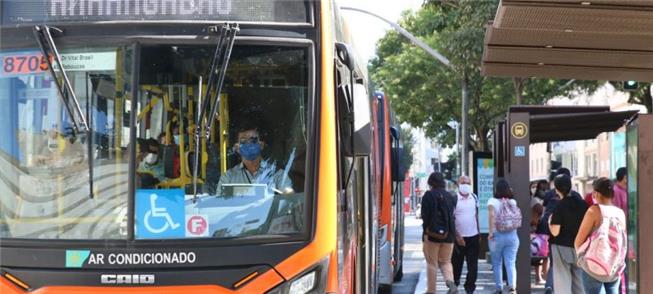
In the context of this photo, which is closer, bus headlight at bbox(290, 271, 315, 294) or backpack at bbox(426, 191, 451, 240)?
bus headlight at bbox(290, 271, 315, 294)

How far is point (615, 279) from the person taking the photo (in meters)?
8.96

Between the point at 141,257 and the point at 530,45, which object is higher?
the point at 530,45

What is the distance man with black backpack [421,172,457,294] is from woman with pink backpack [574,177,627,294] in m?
4.18

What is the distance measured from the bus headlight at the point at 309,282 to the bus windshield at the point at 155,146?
25 cm

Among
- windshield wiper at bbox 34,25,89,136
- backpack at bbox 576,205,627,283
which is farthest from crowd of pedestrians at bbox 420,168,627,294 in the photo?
windshield wiper at bbox 34,25,89,136

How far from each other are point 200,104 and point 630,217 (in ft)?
18.2

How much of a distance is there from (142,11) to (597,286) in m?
5.33

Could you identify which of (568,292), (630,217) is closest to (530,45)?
(630,217)

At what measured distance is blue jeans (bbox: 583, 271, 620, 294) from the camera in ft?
29.8

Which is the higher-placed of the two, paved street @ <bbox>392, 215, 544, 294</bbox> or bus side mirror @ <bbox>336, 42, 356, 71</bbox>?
bus side mirror @ <bbox>336, 42, 356, 71</bbox>

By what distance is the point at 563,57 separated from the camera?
11430 mm

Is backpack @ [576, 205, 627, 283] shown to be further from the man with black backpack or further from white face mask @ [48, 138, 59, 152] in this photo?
Result: white face mask @ [48, 138, 59, 152]

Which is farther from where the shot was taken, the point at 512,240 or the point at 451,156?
the point at 451,156

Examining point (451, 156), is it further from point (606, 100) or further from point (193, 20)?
point (193, 20)
